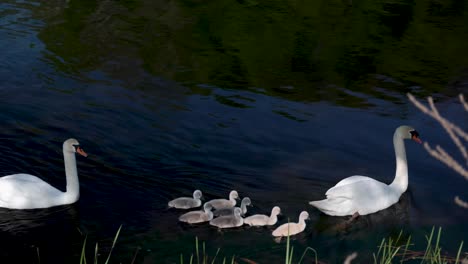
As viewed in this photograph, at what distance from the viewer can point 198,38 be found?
1945cm

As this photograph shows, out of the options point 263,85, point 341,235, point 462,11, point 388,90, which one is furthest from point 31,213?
point 462,11

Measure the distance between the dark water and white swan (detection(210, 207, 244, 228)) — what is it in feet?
0.43

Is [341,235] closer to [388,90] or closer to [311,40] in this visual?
[388,90]

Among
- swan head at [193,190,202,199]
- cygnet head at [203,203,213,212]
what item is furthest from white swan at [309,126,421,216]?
swan head at [193,190,202,199]

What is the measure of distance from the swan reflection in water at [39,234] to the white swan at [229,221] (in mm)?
1657

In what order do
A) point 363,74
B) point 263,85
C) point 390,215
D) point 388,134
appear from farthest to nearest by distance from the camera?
point 363,74 → point 263,85 → point 388,134 → point 390,215

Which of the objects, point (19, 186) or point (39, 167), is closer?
point (19, 186)

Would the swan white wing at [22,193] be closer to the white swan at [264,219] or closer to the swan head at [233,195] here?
the swan head at [233,195]

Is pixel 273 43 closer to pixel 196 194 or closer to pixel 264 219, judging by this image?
pixel 196 194

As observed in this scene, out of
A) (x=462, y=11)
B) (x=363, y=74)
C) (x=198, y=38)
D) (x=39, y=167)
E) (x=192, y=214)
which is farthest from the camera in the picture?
(x=462, y=11)

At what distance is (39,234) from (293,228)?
304 centimetres

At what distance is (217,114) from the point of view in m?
14.1

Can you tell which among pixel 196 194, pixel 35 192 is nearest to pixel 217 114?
pixel 196 194

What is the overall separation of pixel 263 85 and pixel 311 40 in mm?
4212
